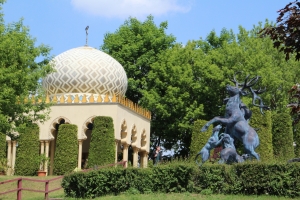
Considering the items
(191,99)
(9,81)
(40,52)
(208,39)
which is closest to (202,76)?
(191,99)

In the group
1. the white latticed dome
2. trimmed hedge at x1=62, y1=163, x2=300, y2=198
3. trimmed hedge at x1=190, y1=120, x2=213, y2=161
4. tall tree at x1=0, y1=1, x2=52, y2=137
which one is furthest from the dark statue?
the white latticed dome

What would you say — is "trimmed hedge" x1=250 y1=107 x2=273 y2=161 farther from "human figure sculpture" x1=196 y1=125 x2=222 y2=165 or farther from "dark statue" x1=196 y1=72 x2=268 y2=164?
"human figure sculpture" x1=196 y1=125 x2=222 y2=165

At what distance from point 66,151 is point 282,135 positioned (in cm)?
1229

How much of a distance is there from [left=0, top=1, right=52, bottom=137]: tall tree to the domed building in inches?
399

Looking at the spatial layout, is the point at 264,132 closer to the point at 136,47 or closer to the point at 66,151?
the point at 66,151

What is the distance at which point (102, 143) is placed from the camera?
1132 inches

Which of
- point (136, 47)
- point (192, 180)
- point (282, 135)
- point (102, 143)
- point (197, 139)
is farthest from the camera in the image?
point (136, 47)

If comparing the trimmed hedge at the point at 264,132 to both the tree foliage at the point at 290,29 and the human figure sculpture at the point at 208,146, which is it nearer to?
the human figure sculpture at the point at 208,146

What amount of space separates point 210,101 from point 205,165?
1983 centimetres

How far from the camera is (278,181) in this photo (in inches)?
599

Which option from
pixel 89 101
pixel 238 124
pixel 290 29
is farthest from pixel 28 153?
pixel 290 29

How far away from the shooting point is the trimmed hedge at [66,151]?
29234mm

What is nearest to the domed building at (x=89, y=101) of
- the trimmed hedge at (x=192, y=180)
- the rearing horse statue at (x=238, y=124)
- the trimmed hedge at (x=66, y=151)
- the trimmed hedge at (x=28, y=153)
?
the trimmed hedge at (x=66, y=151)

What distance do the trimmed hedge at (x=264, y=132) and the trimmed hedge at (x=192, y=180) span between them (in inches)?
564
